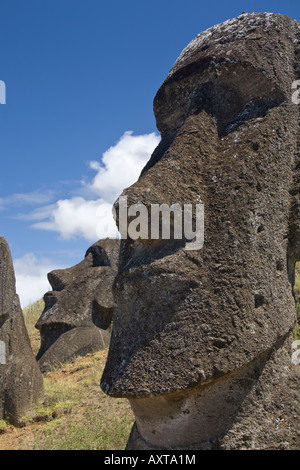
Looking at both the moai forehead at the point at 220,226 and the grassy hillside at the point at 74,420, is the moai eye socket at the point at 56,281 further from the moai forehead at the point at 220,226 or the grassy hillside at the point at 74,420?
the moai forehead at the point at 220,226

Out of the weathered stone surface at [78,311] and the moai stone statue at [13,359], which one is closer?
the moai stone statue at [13,359]

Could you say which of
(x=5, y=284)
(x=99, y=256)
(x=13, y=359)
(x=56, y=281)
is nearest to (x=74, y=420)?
(x=13, y=359)

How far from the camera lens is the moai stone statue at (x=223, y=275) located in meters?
2.13

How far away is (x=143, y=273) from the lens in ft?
7.52

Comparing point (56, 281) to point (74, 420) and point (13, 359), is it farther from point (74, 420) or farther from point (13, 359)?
point (74, 420)

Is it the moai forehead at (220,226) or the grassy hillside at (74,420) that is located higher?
the moai forehead at (220,226)

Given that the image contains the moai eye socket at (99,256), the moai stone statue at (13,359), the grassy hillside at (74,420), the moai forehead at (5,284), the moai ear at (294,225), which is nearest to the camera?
the moai ear at (294,225)

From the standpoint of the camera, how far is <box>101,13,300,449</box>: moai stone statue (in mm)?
2131

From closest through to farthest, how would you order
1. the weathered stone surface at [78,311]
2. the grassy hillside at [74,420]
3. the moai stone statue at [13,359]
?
the grassy hillside at [74,420]
the moai stone statue at [13,359]
the weathered stone surface at [78,311]

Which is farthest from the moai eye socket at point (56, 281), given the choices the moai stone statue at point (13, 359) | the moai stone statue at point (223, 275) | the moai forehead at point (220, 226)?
the moai stone statue at point (223, 275)

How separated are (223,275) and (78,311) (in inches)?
280

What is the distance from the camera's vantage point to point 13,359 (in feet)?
19.7

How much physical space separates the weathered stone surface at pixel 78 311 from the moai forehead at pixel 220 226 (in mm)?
6291
